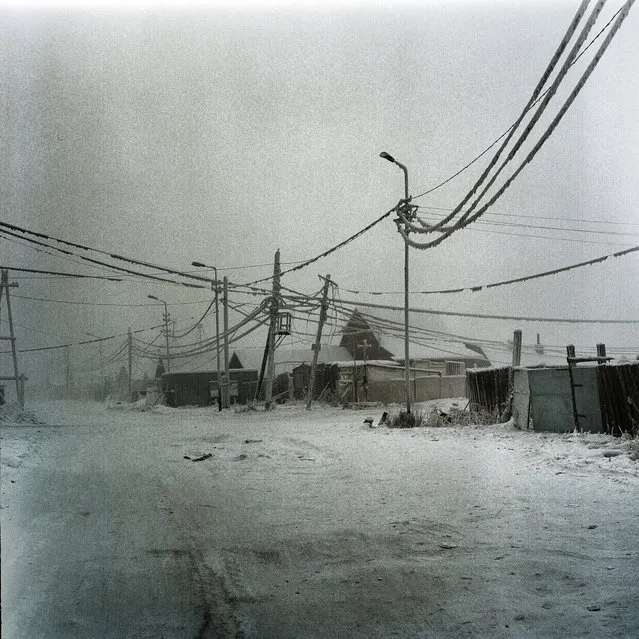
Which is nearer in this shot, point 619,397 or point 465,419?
point 619,397

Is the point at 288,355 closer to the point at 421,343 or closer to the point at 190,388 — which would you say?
the point at 190,388

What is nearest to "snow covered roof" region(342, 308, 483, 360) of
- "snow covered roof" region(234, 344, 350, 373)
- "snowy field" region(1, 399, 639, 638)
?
"snow covered roof" region(234, 344, 350, 373)

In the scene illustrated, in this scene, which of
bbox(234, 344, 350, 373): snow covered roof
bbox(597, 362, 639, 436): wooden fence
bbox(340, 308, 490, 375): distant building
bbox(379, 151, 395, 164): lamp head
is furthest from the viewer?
bbox(234, 344, 350, 373): snow covered roof

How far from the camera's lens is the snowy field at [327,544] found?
382 centimetres

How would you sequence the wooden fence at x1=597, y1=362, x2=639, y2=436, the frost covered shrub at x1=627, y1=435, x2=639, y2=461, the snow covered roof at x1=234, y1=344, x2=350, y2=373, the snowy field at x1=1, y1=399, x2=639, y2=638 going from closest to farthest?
the snowy field at x1=1, y1=399, x2=639, y2=638
the frost covered shrub at x1=627, y1=435, x2=639, y2=461
the wooden fence at x1=597, y1=362, x2=639, y2=436
the snow covered roof at x1=234, y1=344, x2=350, y2=373

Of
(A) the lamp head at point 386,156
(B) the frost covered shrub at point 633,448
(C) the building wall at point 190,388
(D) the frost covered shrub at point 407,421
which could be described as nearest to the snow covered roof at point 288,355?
(C) the building wall at point 190,388

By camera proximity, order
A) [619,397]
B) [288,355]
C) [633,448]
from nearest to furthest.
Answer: [633,448] < [619,397] < [288,355]

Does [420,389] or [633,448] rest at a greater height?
[420,389]

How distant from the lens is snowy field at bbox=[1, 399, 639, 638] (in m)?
3.82

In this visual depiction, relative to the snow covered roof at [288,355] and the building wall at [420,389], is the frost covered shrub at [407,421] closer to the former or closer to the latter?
the building wall at [420,389]

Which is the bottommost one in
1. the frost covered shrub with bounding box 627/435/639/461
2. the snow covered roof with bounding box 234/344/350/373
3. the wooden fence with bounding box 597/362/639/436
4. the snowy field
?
the snowy field

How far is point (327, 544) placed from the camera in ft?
18.2

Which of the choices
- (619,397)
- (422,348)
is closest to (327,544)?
(619,397)

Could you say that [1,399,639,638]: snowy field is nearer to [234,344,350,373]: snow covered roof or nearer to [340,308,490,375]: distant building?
[340,308,490,375]: distant building
